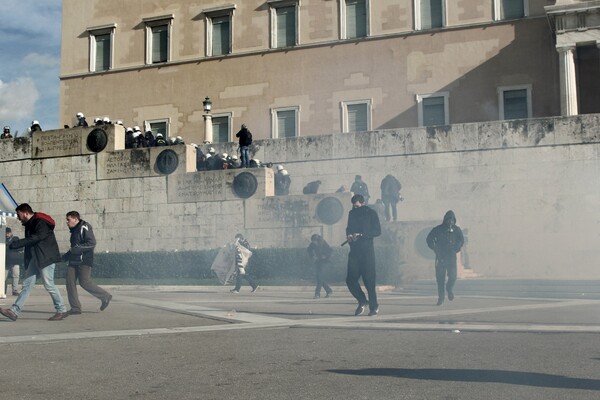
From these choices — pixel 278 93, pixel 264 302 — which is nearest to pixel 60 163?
pixel 278 93

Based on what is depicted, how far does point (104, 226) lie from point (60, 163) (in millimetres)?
2858

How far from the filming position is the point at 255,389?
6.00m

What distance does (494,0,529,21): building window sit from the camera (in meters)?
33.8

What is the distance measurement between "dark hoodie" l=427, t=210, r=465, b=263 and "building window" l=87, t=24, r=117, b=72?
30.0 m

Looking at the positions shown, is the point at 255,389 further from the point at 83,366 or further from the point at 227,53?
the point at 227,53

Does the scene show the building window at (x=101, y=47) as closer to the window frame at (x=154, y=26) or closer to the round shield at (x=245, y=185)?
the window frame at (x=154, y=26)

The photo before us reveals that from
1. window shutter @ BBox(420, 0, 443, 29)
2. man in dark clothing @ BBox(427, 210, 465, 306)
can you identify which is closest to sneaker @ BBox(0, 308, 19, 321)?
man in dark clothing @ BBox(427, 210, 465, 306)

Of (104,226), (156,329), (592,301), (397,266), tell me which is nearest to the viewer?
(156,329)

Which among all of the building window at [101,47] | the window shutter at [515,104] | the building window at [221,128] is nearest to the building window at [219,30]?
the building window at [221,128]

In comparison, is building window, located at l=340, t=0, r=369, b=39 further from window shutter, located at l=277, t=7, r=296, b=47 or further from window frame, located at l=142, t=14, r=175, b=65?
window frame, located at l=142, t=14, r=175, b=65

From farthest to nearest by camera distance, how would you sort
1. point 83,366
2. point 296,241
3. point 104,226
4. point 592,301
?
point 104,226
point 296,241
point 592,301
point 83,366

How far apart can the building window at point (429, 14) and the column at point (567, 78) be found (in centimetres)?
625

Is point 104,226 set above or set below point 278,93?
below

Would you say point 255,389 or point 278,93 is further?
point 278,93
